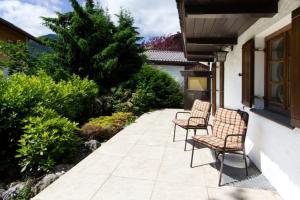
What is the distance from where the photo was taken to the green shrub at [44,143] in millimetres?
4098

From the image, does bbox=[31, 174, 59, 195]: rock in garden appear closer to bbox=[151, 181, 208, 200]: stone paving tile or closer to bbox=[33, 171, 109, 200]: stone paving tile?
bbox=[33, 171, 109, 200]: stone paving tile

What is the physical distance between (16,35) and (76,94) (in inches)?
370

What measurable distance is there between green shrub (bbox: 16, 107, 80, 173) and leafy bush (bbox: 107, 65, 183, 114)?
18.8 ft

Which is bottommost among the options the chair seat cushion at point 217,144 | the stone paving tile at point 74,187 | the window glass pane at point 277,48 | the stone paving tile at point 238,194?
the stone paving tile at point 238,194

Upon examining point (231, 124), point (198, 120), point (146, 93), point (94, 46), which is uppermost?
point (94, 46)

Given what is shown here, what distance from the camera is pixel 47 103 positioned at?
537cm

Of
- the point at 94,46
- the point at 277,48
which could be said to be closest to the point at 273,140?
the point at 277,48

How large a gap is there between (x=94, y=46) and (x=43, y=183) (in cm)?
837

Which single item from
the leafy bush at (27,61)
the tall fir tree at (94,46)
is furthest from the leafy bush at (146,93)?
the leafy bush at (27,61)

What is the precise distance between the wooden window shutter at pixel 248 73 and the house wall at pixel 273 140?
0.11 metres

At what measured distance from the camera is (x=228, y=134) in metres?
4.00

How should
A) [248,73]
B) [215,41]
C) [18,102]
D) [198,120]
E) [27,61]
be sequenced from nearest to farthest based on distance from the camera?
[248,73] < [18,102] < [215,41] < [198,120] < [27,61]

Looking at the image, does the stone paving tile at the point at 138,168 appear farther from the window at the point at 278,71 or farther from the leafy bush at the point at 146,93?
the leafy bush at the point at 146,93

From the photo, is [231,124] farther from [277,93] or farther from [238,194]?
[238,194]
